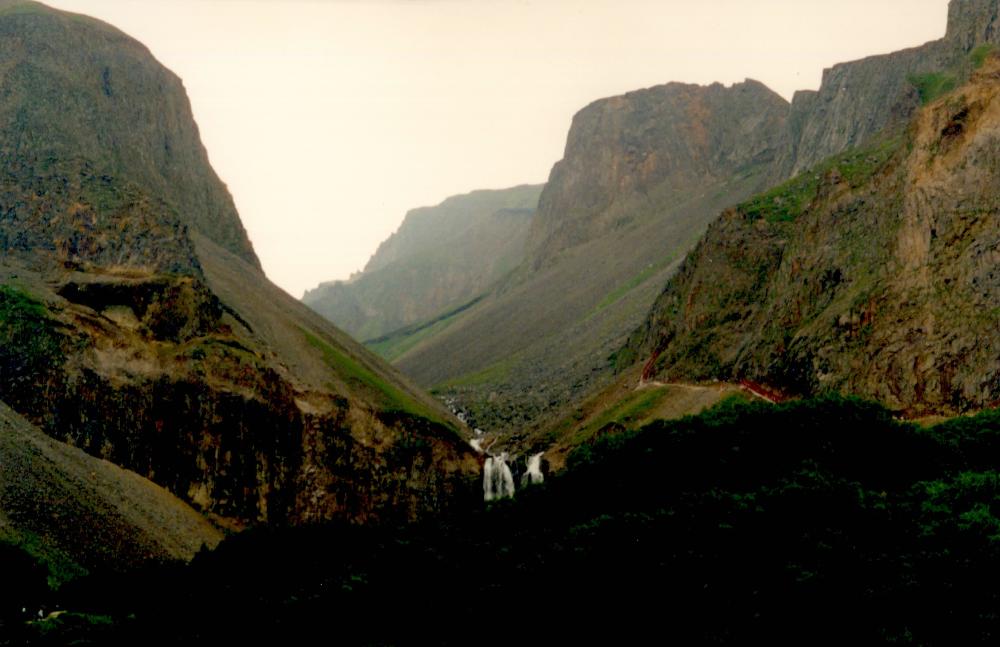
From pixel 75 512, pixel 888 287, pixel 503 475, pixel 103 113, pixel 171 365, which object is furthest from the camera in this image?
pixel 103 113

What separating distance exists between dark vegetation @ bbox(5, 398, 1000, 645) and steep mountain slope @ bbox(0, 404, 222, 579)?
11.8 feet

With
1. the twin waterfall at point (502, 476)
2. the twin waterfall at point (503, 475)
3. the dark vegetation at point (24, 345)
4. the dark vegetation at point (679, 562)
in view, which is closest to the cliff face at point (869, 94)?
the twin waterfall at point (503, 475)

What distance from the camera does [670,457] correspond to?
51.8m

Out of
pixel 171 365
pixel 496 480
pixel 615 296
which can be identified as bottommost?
pixel 496 480

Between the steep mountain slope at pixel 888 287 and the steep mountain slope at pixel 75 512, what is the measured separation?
44538mm

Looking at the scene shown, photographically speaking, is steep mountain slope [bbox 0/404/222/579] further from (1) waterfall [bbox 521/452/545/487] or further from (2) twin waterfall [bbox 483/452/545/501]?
(1) waterfall [bbox 521/452/545/487]

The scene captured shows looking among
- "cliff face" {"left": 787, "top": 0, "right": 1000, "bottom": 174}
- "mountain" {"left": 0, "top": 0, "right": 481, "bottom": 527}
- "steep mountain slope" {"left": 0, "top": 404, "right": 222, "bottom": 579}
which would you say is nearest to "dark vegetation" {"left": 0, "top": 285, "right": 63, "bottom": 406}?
"mountain" {"left": 0, "top": 0, "right": 481, "bottom": 527}

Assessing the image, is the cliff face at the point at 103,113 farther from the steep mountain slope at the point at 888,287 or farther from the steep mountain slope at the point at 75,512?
the steep mountain slope at the point at 888,287

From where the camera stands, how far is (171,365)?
61719 mm

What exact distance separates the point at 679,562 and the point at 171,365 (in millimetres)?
39845

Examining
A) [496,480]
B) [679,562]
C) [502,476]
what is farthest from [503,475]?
[679,562]

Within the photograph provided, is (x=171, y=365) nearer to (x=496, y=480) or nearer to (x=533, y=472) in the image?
(x=496, y=480)

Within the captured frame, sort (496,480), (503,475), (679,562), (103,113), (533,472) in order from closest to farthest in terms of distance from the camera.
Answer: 1. (679,562)
2. (496,480)
3. (503,475)
4. (533,472)
5. (103,113)

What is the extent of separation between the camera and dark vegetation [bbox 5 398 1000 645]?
Result: 97.7 ft
